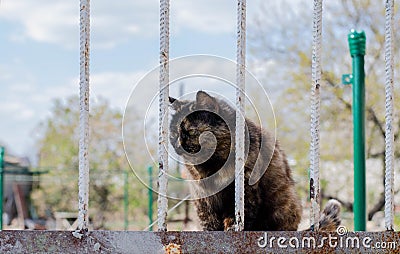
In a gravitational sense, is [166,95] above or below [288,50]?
below

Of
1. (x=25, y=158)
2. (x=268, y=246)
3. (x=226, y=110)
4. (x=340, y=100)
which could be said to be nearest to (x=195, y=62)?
(x=226, y=110)

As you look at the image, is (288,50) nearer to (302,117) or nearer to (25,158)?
(302,117)

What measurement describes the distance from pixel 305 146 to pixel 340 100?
110cm

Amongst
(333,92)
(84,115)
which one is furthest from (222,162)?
(333,92)

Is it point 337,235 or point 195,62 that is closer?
point 337,235

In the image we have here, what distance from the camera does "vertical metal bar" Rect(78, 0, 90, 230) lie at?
1.86 metres

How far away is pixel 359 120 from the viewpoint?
3.80 m

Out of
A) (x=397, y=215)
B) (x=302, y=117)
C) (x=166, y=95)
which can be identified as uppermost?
(x=302, y=117)

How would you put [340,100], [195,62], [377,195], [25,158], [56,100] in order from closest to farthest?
[195,62] → [340,100] → [377,195] → [56,100] → [25,158]

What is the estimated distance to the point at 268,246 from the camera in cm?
185

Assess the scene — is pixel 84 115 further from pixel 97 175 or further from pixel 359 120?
pixel 97 175

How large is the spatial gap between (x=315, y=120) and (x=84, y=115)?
2.60 feet

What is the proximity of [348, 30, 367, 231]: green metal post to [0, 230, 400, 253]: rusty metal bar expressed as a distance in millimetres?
1817

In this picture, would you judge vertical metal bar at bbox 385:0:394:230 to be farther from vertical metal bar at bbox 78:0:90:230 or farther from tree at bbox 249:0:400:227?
tree at bbox 249:0:400:227
